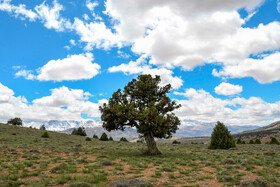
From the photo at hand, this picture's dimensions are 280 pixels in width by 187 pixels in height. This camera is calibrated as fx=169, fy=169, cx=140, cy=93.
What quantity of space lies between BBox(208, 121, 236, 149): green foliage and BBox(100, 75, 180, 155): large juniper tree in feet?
60.7

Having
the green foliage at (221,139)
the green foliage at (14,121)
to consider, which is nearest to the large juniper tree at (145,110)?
the green foliage at (221,139)

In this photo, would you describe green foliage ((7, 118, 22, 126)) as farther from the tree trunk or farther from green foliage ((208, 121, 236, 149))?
green foliage ((208, 121, 236, 149))

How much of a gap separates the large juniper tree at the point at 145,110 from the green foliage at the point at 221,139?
1851 cm

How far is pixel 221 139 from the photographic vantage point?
127 feet

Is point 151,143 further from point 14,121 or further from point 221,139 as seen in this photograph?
point 14,121

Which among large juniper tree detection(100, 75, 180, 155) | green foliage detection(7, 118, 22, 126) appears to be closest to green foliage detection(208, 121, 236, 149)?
large juniper tree detection(100, 75, 180, 155)

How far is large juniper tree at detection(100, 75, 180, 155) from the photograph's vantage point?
22.2 metres

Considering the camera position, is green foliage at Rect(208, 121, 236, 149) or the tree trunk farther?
green foliage at Rect(208, 121, 236, 149)

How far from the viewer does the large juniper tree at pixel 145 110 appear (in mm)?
22156

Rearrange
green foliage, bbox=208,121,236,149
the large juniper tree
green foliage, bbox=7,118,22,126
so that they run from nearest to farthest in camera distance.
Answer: the large juniper tree, green foliage, bbox=208,121,236,149, green foliage, bbox=7,118,22,126

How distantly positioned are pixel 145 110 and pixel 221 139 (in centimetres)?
2584

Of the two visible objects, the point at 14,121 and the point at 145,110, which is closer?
the point at 145,110

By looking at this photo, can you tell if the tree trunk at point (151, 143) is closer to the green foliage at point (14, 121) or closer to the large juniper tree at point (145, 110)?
the large juniper tree at point (145, 110)

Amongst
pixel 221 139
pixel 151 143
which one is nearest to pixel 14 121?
pixel 151 143
